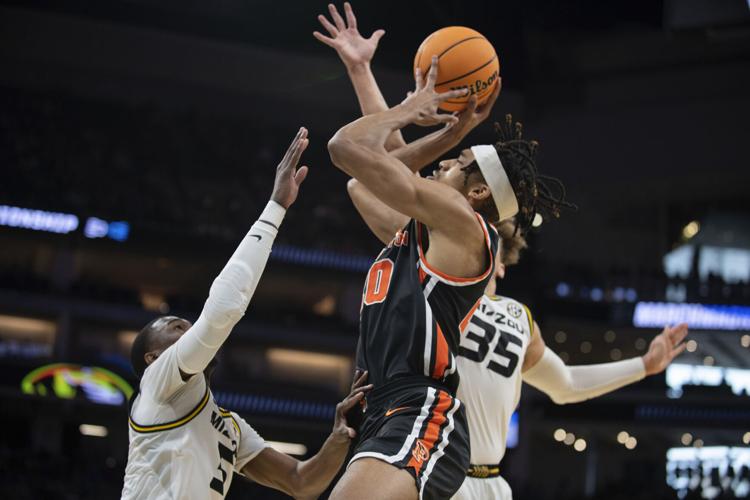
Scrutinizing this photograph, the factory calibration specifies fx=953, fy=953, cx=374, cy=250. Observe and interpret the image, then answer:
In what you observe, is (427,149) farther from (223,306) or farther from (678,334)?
(678,334)

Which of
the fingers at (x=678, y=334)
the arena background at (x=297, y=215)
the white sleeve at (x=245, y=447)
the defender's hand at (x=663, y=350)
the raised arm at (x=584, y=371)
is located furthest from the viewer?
the arena background at (x=297, y=215)

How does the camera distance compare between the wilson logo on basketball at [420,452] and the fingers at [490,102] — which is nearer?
the wilson logo on basketball at [420,452]

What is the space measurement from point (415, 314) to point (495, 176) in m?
0.73

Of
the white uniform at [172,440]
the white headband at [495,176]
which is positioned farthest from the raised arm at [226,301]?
the white headband at [495,176]

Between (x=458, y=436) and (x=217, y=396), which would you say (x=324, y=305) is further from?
(x=458, y=436)

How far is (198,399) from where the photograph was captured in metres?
3.81

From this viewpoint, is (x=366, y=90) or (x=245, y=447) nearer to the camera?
(x=245, y=447)

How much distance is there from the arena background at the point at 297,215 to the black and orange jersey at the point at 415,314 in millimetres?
14735

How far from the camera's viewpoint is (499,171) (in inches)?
150

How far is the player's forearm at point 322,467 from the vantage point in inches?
152

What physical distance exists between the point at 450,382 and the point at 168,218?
17159 mm

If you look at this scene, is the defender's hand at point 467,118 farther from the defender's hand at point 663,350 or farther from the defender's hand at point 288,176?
the defender's hand at point 663,350

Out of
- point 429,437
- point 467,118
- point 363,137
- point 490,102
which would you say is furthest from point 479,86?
point 429,437

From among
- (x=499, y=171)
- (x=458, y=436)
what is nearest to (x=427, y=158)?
(x=499, y=171)
